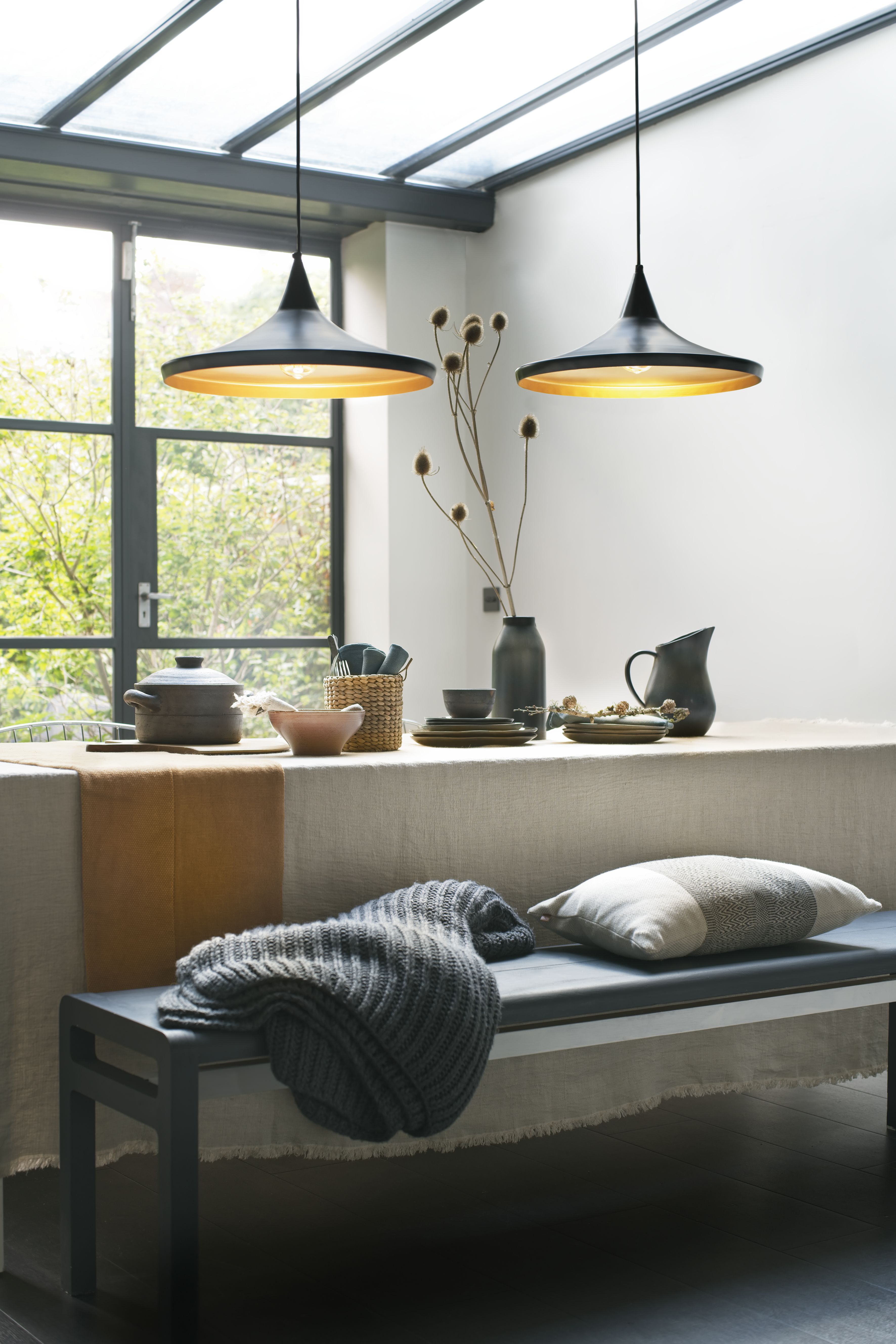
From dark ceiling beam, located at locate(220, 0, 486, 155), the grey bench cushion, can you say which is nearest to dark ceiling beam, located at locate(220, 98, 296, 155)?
dark ceiling beam, located at locate(220, 0, 486, 155)

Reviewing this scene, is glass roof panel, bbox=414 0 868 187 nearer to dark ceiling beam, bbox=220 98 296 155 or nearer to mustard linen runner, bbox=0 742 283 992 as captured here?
dark ceiling beam, bbox=220 98 296 155

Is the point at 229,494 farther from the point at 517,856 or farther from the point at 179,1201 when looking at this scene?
the point at 179,1201

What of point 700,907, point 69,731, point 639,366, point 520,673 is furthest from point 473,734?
point 69,731

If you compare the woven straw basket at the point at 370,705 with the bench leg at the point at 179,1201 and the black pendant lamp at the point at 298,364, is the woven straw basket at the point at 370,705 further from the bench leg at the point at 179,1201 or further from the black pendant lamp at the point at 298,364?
the bench leg at the point at 179,1201

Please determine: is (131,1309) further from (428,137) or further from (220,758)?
(428,137)

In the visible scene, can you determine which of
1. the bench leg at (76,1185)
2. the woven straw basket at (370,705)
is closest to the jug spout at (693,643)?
the woven straw basket at (370,705)

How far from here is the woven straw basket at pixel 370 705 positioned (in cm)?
263

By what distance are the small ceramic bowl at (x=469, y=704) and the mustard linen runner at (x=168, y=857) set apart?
647mm

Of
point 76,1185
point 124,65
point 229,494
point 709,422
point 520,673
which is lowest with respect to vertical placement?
point 76,1185

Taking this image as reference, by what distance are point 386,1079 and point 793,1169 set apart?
112 centimetres

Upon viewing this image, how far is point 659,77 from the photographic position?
4.18 metres

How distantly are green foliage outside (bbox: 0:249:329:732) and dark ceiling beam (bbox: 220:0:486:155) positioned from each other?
2.53 ft

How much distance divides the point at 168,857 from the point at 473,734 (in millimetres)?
772

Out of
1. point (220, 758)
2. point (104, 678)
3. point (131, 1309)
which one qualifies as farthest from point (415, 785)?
point (104, 678)
